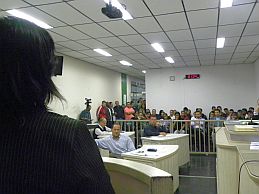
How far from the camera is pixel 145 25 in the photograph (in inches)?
216

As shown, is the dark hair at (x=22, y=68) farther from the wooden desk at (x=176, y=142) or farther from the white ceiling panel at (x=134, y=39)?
the white ceiling panel at (x=134, y=39)

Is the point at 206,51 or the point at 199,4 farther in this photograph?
the point at 206,51

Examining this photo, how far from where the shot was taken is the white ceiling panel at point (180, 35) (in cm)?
609

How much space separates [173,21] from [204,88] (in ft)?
23.8

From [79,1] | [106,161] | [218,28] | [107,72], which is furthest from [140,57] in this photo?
[106,161]

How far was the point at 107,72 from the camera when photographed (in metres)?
12.0

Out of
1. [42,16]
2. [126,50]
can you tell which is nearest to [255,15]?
[126,50]

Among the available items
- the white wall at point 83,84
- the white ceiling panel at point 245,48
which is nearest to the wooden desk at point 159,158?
the white wall at point 83,84

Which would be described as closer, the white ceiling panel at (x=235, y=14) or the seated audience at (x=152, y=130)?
the white ceiling panel at (x=235, y=14)

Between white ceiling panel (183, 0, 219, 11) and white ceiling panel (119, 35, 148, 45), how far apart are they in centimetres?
202

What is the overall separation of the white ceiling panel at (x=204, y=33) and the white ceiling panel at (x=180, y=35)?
0.49 feet

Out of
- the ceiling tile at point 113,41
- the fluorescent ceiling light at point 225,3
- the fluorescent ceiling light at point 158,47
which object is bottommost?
the fluorescent ceiling light at point 225,3

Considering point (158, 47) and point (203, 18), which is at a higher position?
point (158, 47)

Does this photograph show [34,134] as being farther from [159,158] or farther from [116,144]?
[116,144]
